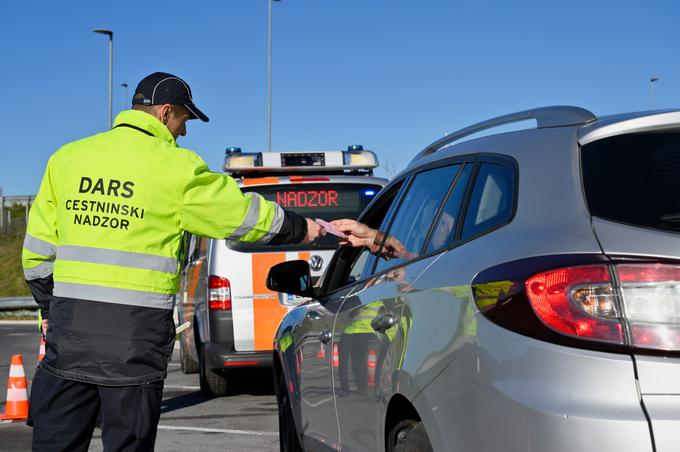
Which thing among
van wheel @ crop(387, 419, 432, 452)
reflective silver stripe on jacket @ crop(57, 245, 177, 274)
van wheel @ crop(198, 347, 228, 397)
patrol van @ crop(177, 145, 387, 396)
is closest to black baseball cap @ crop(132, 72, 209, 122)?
reflective silver stripe on jacket @ crop(57, 245, 177, 274)

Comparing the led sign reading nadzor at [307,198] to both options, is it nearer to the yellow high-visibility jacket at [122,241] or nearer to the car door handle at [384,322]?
the yellow high-visibility jacket at [122,241]

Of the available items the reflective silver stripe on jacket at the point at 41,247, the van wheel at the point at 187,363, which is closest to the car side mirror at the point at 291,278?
the reflective silver stripe on jacket at the point at 41,247

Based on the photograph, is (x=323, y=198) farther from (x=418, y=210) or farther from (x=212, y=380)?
(x=418, y=210)

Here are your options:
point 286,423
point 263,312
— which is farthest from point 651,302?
point 263,312

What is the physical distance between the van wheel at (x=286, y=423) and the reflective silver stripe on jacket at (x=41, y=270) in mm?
1628

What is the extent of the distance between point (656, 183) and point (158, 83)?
217 cm

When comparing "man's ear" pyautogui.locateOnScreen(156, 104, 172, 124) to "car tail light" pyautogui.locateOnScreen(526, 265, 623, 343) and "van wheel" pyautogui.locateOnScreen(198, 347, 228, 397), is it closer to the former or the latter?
"car tail light" pyautogui.locateOnScreen(526, 265, 623, 343)

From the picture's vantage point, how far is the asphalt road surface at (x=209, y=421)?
26.2ft

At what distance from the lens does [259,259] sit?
33.0 ft

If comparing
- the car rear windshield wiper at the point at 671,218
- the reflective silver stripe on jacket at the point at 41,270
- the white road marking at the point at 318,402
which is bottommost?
the white road marking at the point at 318,402

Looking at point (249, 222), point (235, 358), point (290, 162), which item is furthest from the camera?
point (290, 162)

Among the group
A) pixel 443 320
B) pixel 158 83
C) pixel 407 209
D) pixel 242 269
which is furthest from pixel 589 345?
pixel 242 269

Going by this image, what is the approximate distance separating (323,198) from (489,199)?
6952 millimetres

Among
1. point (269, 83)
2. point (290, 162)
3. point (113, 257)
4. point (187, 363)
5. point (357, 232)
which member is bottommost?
point (187, 363)
